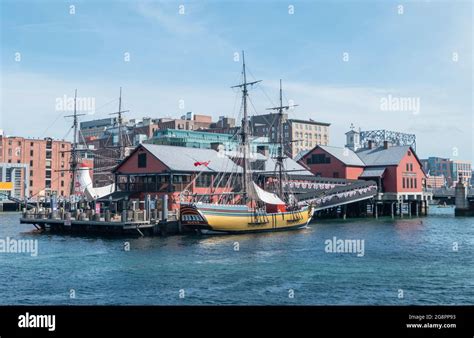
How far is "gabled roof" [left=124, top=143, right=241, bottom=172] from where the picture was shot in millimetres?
71125

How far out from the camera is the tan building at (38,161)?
470 ft

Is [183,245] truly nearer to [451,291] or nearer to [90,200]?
[451,291]

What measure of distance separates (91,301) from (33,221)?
4467 cm

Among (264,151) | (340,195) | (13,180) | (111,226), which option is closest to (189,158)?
(111,226)

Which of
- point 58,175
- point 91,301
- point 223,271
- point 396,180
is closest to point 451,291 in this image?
point 223,271

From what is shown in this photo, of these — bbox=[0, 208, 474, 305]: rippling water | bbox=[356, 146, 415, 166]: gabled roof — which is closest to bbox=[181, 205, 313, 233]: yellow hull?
bbox=[0, 208, 474, 305]: rippling water

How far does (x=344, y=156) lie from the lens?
360ft

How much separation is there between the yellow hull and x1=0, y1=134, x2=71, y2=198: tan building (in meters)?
91.0

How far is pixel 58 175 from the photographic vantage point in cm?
15225

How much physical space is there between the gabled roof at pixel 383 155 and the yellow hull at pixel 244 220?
43.6 m

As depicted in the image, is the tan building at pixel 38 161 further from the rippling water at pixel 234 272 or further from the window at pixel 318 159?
the rippling water at pixel 234 272

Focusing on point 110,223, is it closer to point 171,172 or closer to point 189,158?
point 171,172

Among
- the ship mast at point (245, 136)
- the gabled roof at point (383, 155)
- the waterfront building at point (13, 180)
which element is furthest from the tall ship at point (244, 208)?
the waterfront building at point (13, 180)
